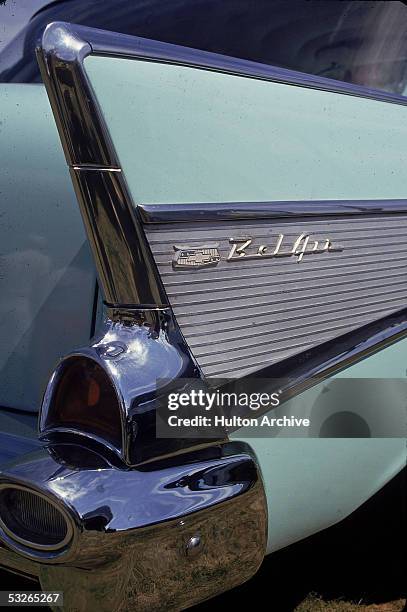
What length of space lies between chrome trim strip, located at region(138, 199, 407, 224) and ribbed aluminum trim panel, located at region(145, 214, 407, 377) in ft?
0.04

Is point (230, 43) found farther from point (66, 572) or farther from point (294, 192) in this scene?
point (66, 572)

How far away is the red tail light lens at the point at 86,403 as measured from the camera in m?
1.39

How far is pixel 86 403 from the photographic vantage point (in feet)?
4.66

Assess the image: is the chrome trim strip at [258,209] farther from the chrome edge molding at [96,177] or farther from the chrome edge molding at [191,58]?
the chrome edge molding at [191,58]

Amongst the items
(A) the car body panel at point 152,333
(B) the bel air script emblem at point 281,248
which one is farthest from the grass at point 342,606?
(B) the bel air script emblem at point 281,248

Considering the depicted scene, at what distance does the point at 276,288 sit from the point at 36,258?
560mm

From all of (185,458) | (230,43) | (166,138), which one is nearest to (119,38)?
(166,138)

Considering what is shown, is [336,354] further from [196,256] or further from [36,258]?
[36,258]

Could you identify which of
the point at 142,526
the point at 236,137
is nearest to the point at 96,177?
the point at 236,137

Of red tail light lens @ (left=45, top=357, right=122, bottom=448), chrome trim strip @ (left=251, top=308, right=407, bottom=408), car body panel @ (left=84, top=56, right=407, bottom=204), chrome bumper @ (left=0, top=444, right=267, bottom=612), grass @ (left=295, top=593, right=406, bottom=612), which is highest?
car body panel @ (left=84, top=56, right=407, bottom=204)

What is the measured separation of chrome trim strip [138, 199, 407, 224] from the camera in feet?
4.60

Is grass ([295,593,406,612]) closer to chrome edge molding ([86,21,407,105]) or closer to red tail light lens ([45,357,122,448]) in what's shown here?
red tail light lens ([45,357,122,448])

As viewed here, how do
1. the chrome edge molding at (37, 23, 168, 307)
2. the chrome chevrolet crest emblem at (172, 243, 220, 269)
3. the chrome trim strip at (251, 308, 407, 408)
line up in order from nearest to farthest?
1. the chrome edge molding at (37, 23, 168, 307)
2. the chrome chevrolet crest emblem at (172, 243, 220, 269)
3. the chrome trim strip at (251, 308, 407, 408)

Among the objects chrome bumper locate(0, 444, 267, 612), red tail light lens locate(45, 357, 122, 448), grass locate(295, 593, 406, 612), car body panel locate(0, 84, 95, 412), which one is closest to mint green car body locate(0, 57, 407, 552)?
car body panel locate(0, 84, 95, 412)
